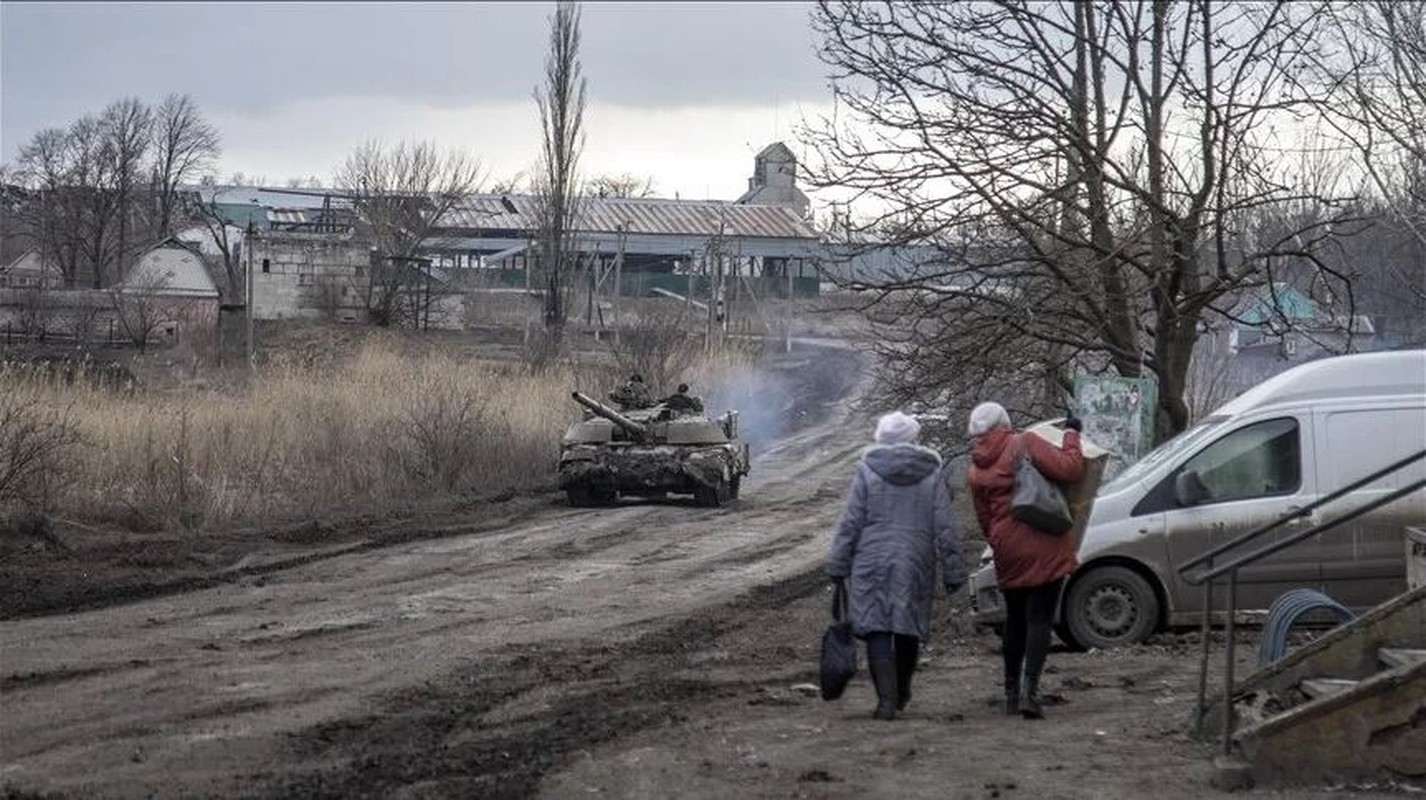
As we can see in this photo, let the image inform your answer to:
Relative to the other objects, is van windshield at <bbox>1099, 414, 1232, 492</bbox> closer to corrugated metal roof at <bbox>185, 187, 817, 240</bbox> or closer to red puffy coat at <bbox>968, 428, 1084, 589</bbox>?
red puffy coat at <bbox>968, 428, 1084, 589</bbox>

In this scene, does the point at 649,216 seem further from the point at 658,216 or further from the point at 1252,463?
the point at 1252,463

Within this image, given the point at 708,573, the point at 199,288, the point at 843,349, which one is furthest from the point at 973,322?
the point at 843,349

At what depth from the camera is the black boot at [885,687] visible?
34.3 ft

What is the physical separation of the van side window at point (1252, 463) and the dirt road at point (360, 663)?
399 cm

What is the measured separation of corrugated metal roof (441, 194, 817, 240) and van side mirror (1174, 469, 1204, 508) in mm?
61594

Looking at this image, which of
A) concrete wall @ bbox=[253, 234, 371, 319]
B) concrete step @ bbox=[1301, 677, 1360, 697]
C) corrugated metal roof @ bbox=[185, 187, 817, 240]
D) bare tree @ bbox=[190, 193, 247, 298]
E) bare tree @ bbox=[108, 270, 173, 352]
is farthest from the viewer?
corrugated metal roof @ bbox=[185, 187, 817, 240]

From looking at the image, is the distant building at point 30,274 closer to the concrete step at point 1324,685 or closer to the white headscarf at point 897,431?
the white headscarf at point 897,431

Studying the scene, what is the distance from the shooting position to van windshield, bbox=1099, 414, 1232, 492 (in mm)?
14477

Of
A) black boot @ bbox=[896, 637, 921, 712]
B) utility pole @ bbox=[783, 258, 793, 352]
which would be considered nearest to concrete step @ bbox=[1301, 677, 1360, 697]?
black boot @ bbox=[896, 637, 921, 712]

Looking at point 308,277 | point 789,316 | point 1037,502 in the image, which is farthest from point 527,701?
point 789,316

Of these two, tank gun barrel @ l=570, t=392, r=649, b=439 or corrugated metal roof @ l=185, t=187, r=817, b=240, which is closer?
tank gun barrel @ l=570, t=392, r=649, b=439

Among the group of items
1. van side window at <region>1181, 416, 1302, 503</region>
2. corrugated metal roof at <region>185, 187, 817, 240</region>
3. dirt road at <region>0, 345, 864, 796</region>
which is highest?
corrugated metal roof at <region>185, 187, 817, 240</region>

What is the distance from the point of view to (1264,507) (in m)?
14.2

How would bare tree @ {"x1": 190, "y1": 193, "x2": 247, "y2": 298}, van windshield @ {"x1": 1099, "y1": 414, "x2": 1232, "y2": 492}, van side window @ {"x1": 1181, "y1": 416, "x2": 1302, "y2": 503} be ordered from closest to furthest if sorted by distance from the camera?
van side window @ {"x1": 1181, "y1": 416, "x2": 1302, "y2": 503} → van windshield @ {"x1": 1099, "y1": 414, "x2": 1232, "y2": 492} → bare tree @ {"x1": 190, "y1": 193, "x2": 247, "y2": 298}
